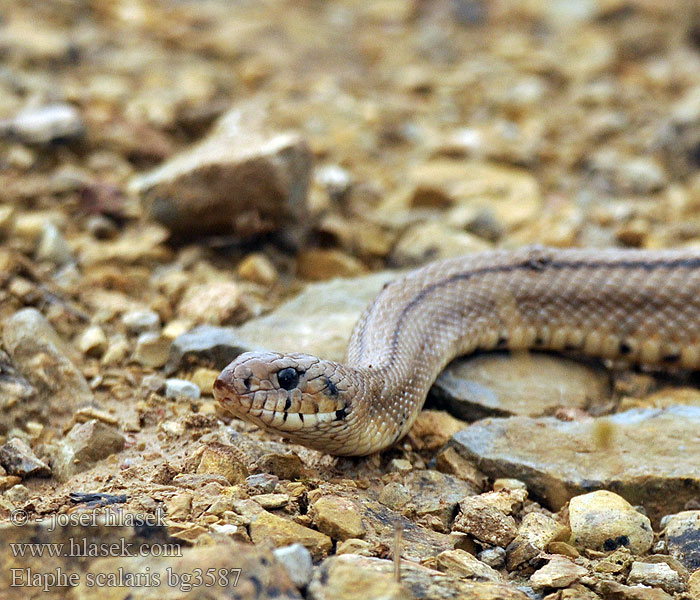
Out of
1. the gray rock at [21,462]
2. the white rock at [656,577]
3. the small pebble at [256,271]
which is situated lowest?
the white rock at [656,577]

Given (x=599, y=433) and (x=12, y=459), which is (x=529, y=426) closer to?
(x=599, y=433)

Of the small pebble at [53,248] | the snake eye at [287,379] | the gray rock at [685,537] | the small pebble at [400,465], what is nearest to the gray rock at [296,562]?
the snake eye at [287,379]

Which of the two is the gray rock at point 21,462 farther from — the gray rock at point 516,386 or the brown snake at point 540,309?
the gray rock at point 516,386

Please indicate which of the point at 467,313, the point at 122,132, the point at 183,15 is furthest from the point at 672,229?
the point at 183,15

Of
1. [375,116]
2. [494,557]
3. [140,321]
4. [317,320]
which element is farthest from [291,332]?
[375,116]

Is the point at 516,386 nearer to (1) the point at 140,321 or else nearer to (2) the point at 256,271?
(2) the point at 256,271

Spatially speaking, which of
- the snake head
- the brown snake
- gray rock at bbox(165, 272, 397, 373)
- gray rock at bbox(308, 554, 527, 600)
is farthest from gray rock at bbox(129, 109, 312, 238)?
gray rock at bbox(308, 554, 527, 600)
